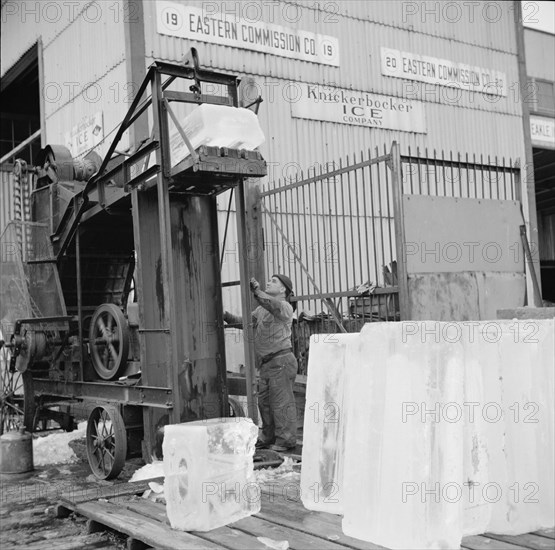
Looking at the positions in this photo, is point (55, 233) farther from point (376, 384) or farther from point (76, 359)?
point (376, 384)

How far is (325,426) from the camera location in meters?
4.42

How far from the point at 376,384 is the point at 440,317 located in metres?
3.51

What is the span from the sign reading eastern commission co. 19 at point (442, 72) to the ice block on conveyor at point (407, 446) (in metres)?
9.66

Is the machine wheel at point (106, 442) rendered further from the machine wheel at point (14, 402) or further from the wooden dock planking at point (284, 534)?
the wooden dock planking at point (284, 534)

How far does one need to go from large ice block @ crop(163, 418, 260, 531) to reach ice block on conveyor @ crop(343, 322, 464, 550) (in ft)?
2.58

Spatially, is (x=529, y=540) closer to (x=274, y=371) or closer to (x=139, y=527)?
(x=139, y=527)

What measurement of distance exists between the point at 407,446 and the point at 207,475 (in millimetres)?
1292

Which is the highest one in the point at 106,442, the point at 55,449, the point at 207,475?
the point at 207,475

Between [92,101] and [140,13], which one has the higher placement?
[140,13]

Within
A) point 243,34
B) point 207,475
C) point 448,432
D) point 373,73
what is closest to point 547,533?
point 448,432

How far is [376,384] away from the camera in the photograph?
3762 millimetres

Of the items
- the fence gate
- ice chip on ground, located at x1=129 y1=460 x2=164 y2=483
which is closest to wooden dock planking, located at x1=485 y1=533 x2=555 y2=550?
ice chip on ground, located at x1=129 y1=460 x2=164 y2=483

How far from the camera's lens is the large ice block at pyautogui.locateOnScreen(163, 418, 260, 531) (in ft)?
13.6

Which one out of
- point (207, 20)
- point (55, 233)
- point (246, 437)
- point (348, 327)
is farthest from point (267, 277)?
point (246, 437)
